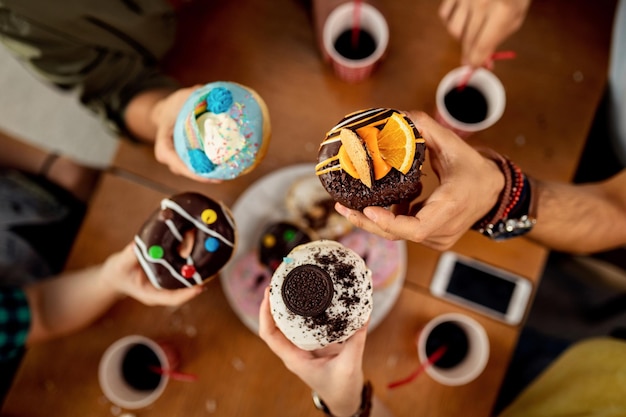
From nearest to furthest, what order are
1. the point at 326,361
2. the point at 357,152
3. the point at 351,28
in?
the point at 357,152 → the point at 326,361 → the point at 351,28

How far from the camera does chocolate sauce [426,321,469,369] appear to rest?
130 centimetres

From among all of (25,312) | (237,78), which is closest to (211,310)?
(25,312)

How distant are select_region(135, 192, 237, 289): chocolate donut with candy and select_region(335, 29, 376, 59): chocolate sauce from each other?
0.57m

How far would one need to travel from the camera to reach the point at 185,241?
3.72 ft

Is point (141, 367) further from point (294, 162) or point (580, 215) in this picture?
point (580, 215)

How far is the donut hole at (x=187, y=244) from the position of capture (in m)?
1.12

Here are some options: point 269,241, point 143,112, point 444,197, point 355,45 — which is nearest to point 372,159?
point 444,197

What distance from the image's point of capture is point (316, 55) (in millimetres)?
1491

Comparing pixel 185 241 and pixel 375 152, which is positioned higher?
pixel 375 152

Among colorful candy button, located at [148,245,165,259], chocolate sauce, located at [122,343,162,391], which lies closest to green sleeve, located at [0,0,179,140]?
colorful candy button, located at [148,245,165,259]

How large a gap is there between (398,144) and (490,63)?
24.0 inches

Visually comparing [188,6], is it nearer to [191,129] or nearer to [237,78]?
[237,78]

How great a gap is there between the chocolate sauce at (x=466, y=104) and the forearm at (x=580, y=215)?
0.23 m

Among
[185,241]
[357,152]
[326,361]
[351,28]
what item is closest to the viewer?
[357,152]
